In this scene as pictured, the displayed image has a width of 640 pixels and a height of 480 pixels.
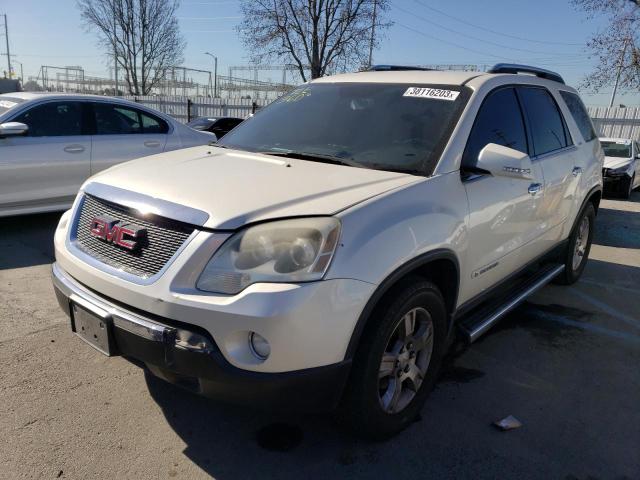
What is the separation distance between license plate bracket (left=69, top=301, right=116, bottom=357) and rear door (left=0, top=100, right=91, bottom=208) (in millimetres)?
4004

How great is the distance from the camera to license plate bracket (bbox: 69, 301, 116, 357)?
2309 millimetres

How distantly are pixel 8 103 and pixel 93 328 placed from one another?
4923mm

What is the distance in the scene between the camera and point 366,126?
3.26 m

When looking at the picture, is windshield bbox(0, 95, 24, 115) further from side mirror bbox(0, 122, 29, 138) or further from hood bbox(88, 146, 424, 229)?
hood bbox(88, 146, 424, 229)

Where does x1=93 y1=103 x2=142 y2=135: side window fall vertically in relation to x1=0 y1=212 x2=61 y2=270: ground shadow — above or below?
above

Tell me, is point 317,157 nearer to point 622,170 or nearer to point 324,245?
point 324,245

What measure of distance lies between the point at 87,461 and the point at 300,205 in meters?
1.54

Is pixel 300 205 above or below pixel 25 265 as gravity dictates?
above

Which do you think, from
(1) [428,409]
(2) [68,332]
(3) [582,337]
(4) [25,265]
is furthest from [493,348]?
(4) [25,265]

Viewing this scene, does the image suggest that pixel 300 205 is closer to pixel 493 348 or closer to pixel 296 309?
pixel 296 309

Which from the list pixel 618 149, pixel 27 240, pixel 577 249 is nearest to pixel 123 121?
pixel 27 240

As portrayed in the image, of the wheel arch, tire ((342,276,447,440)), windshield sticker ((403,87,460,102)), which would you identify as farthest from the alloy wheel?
windshield sticker ((403,87,460,102))

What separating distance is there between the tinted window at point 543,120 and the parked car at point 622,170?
330 inches

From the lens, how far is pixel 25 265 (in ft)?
16.6
